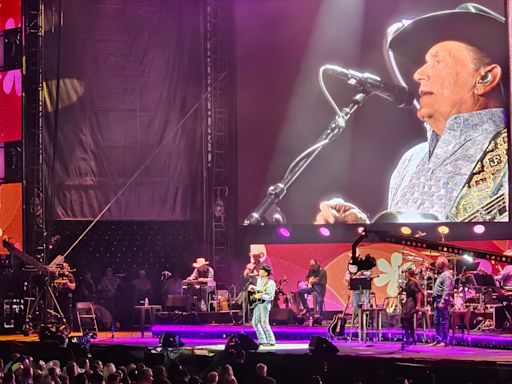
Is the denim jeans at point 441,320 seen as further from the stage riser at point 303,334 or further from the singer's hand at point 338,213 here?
the singer's hand at point 338,213

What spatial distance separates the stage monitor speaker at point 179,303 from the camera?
23859 millimetres

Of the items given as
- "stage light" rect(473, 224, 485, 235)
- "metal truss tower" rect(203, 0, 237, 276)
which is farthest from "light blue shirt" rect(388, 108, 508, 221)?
"metal truss tower" rect(203, 0, 237, 276)

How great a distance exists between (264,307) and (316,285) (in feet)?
14.5

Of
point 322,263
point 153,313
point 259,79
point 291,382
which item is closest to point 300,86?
point 259,79

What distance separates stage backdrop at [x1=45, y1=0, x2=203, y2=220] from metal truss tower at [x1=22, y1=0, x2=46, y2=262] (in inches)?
19.0

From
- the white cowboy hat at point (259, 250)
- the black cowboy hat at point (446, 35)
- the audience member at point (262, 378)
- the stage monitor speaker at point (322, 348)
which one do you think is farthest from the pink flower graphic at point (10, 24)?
the audience member at point (262, 378)

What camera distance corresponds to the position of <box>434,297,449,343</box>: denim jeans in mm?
17844

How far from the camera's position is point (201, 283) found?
24.0 m

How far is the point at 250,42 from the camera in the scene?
84.6ft

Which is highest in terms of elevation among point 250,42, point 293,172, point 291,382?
point 250,42

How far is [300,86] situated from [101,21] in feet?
17.5

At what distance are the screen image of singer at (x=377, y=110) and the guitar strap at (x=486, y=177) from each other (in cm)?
2

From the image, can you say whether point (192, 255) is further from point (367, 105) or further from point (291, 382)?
point (291, 382)

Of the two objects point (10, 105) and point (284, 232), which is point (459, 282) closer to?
point (284, 232)
